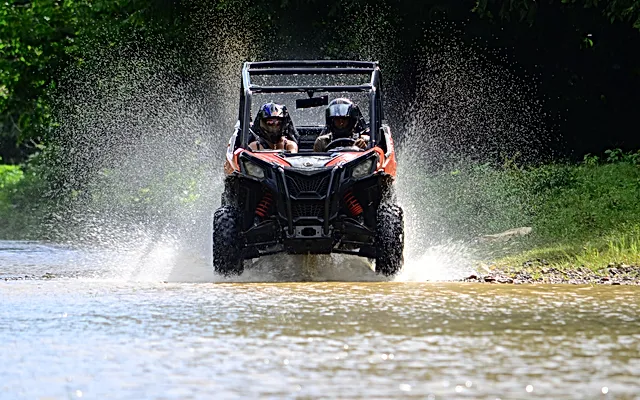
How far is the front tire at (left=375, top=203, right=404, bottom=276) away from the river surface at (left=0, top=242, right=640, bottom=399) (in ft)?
2.87

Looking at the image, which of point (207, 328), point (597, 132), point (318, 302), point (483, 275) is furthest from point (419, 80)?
point (207, 328)

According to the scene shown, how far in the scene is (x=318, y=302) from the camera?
11.3 metres

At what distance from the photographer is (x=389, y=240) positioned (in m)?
14.1

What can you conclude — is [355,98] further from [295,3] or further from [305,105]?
[305,105]

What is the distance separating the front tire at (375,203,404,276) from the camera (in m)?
14.1

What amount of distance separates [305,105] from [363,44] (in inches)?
369

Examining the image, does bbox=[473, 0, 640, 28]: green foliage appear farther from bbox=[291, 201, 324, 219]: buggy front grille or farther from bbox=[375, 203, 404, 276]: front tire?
bbox=[291, 201, 324, 219]: buggy front grille

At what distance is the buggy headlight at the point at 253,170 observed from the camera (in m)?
14.1

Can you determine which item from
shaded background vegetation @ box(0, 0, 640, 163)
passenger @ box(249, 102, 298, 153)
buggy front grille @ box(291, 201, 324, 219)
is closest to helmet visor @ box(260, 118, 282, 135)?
passenger @ box(249, 102, 298, 153)

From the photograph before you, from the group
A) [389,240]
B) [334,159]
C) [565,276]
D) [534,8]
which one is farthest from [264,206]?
[534,8]

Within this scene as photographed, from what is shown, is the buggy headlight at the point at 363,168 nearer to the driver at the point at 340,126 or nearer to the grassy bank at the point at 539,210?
the driver at the point at 340,126

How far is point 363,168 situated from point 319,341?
552 centimetres

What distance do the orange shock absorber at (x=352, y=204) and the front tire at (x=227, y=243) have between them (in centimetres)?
113

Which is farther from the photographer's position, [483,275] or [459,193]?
[459,193]
